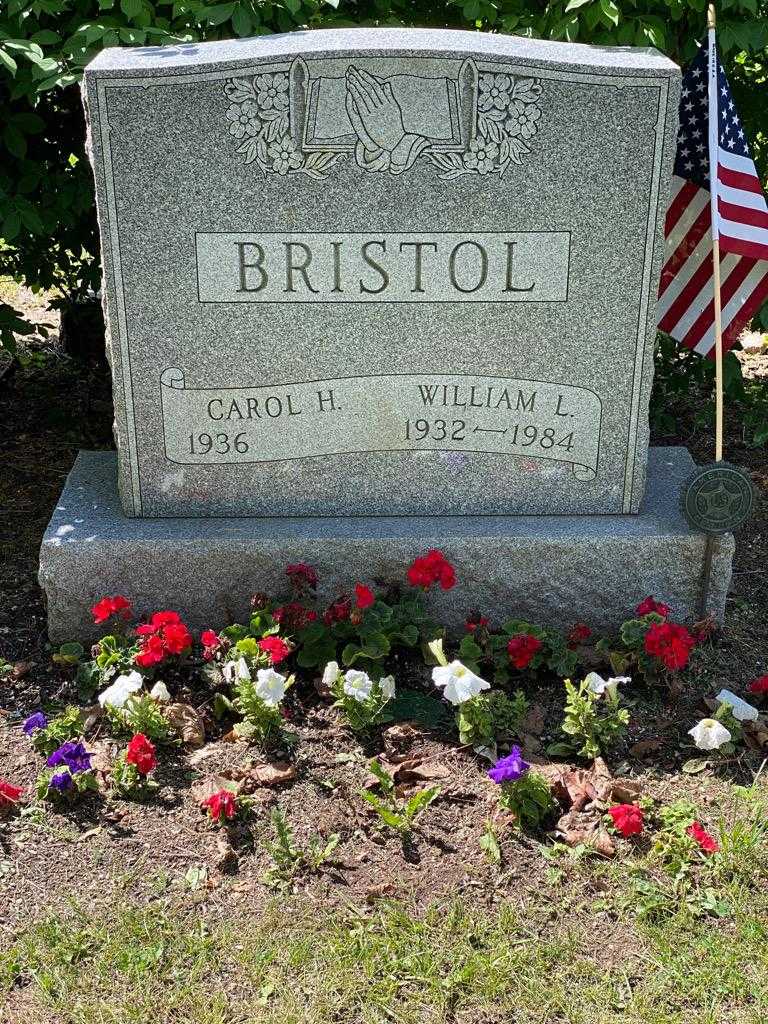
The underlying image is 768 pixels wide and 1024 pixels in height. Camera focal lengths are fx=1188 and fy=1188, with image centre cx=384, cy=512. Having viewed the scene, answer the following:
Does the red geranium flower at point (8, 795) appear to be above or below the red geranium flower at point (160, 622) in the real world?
below

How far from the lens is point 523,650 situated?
3.65 m

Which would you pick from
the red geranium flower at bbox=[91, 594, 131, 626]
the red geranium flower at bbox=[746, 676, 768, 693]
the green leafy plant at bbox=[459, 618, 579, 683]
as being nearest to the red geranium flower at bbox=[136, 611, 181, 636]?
the red geranium flower at bbox=[91, 594, 131, 626]

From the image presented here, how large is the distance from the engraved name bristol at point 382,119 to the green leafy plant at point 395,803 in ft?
5.90

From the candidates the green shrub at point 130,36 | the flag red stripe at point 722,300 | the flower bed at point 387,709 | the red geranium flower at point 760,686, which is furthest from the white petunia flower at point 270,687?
the flag red stripe at point 722,300

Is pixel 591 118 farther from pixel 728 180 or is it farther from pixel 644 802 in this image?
pixel 644 802

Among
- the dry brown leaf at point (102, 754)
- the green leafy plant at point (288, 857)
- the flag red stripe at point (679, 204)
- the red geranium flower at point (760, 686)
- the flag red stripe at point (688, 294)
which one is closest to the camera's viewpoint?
the green leafy plant at point (288, 857)

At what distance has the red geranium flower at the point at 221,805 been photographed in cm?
309

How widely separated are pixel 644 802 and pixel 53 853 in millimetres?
1560

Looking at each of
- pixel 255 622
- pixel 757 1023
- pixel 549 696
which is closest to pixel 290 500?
pixel 255 622

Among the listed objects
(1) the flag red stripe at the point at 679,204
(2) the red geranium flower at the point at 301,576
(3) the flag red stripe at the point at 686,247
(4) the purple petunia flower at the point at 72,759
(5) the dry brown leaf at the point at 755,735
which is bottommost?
(5) the dry brown leaf at the point at 755,735

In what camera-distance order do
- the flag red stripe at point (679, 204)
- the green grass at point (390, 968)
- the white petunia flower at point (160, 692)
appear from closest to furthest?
the green grass at point (390, 968)
the white petunia flower at point (160, 692)
the flag red stripe at point (679, 204)

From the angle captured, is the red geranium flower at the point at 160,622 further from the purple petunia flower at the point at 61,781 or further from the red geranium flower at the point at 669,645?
the red geranium flower at the point at 669,645

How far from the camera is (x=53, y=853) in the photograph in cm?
306

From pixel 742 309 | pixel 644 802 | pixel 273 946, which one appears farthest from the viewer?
pixel 742 309
